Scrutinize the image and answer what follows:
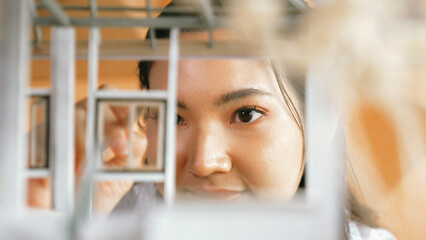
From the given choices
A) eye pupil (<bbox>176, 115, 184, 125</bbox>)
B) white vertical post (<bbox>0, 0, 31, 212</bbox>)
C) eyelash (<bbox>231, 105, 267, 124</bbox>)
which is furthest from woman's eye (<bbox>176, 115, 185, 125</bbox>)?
white vertical post (<bbox>0, 0, 31, 212</bbox>)

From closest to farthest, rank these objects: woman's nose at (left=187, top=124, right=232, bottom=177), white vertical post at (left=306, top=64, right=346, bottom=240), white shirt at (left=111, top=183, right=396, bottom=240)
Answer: white vertical post at (left=306, top=64, right=346, bottom=240), woman's nose at (left=187, top=124, right=232, bottom=177), white shirt at (left=111, top=183, right=396, bottom=240)

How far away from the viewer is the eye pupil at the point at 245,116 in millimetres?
1171

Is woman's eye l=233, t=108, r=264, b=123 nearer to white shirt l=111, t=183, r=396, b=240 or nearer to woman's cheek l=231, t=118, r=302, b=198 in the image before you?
woman's cheek l=231, t=118, r=302, b=198

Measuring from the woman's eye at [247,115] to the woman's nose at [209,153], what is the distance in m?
0.05

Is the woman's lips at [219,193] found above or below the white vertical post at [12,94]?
below

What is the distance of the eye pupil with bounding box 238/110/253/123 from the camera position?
1.17 m

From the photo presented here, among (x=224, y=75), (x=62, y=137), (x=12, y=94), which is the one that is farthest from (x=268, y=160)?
(x=12, y=94)

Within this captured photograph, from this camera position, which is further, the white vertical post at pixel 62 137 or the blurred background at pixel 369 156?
the blurred background at pixel 369 156

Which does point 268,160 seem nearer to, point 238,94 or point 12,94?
point 238,94

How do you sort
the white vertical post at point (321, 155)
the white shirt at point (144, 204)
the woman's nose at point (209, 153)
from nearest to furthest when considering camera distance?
the white vertical post at point (321, 155) < the woman's nose at point (209, 153) < the white shirt at point (144, 204)

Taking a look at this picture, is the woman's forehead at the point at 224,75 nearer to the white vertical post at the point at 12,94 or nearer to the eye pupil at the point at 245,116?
the eye pupil at the point at 245,116

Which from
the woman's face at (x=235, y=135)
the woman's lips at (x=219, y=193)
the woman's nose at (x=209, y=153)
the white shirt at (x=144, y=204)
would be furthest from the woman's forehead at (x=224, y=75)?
the white shirt at (x=144, y=204)

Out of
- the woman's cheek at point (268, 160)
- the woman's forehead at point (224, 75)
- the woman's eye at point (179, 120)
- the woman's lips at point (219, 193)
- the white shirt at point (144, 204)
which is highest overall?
Result: the woman's forehead at point (224, 75)

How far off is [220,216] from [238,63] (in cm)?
42
